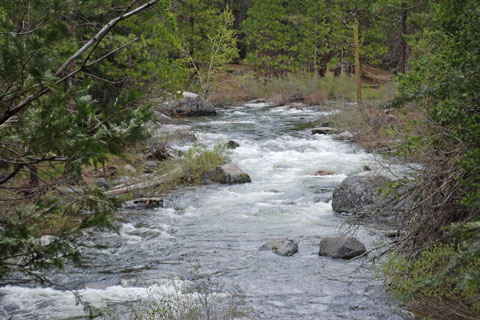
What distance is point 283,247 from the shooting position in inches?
314

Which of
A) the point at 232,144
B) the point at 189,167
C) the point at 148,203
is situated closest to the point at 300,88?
the point at 232,144

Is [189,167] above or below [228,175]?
above

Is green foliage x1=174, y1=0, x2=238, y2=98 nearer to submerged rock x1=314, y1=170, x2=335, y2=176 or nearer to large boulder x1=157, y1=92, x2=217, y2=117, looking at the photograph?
large boulder x1=157, y1=92, x2=217, y2=117

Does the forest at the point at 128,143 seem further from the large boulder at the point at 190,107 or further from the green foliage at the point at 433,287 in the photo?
the large boulder at the point at 190,107

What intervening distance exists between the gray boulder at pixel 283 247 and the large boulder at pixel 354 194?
211 centimetres

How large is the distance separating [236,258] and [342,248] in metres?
1.66

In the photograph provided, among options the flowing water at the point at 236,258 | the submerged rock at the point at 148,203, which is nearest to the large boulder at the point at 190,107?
the flowing water at the point at 236,258

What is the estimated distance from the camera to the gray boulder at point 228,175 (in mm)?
12906

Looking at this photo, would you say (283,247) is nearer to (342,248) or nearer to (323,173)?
(342,248)

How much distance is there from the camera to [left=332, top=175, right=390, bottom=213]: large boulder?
9862mm

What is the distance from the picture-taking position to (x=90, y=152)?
2.56 m

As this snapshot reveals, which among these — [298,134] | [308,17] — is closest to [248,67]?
[308,17]

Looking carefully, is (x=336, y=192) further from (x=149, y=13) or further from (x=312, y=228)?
(x=149, y=13)

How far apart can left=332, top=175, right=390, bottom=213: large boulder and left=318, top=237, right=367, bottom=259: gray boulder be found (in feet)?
6.53
